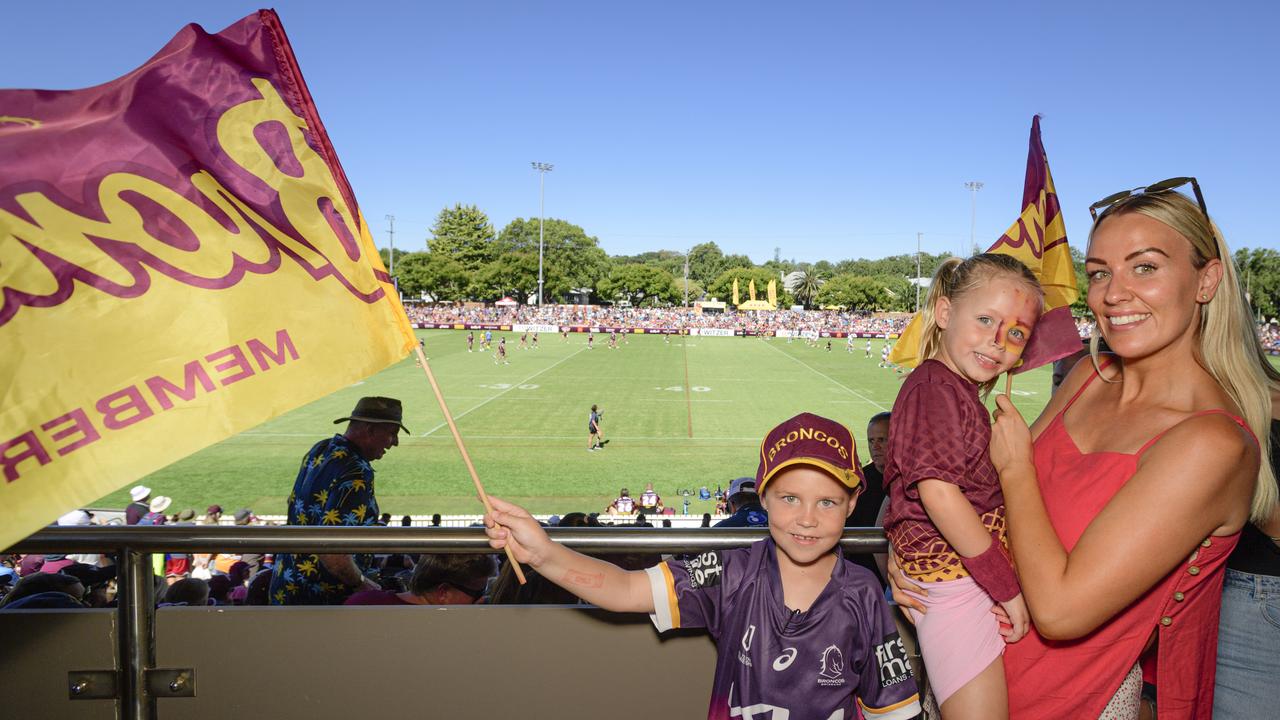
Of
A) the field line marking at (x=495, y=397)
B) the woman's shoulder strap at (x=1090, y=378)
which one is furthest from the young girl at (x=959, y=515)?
the field line marking at (x=495, y=397)

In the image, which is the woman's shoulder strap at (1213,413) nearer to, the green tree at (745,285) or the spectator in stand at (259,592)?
the spectator in stand at (259,592)

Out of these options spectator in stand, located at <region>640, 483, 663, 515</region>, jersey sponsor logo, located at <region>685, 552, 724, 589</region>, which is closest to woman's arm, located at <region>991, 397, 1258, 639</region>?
jersey sponsor logo, located at <region>685, 552, 724, 589</region>

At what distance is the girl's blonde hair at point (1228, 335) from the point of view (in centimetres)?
203

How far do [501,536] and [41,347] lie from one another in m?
1.25

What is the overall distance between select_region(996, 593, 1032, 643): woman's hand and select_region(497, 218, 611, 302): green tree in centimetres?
11754

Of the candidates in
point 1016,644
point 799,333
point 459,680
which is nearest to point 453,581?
point 459,680

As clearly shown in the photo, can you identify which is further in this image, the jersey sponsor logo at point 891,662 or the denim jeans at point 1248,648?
the denim jeans at point 1248,648

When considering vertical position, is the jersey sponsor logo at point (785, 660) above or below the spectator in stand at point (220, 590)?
above

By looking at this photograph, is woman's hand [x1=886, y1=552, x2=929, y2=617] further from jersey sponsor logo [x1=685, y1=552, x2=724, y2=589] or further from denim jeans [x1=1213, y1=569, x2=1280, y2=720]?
denim jeans [x1=1213, y1=569, x2=1280, y2=720]

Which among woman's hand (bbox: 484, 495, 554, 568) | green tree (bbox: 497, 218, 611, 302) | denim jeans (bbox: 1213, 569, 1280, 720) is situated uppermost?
green tree (bbox: 497, 218, 611, 302)

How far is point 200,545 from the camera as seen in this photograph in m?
2.40

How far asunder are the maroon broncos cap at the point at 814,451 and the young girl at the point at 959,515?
0.13 meters

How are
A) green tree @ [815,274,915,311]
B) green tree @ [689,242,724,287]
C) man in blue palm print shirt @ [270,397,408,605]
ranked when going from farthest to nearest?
green tree @ [689,242,724,287], green tree @ [815,274,915,311], man in blue palm print shirt @ [270,397,408,605]

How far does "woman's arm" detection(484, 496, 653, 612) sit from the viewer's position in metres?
2.20
